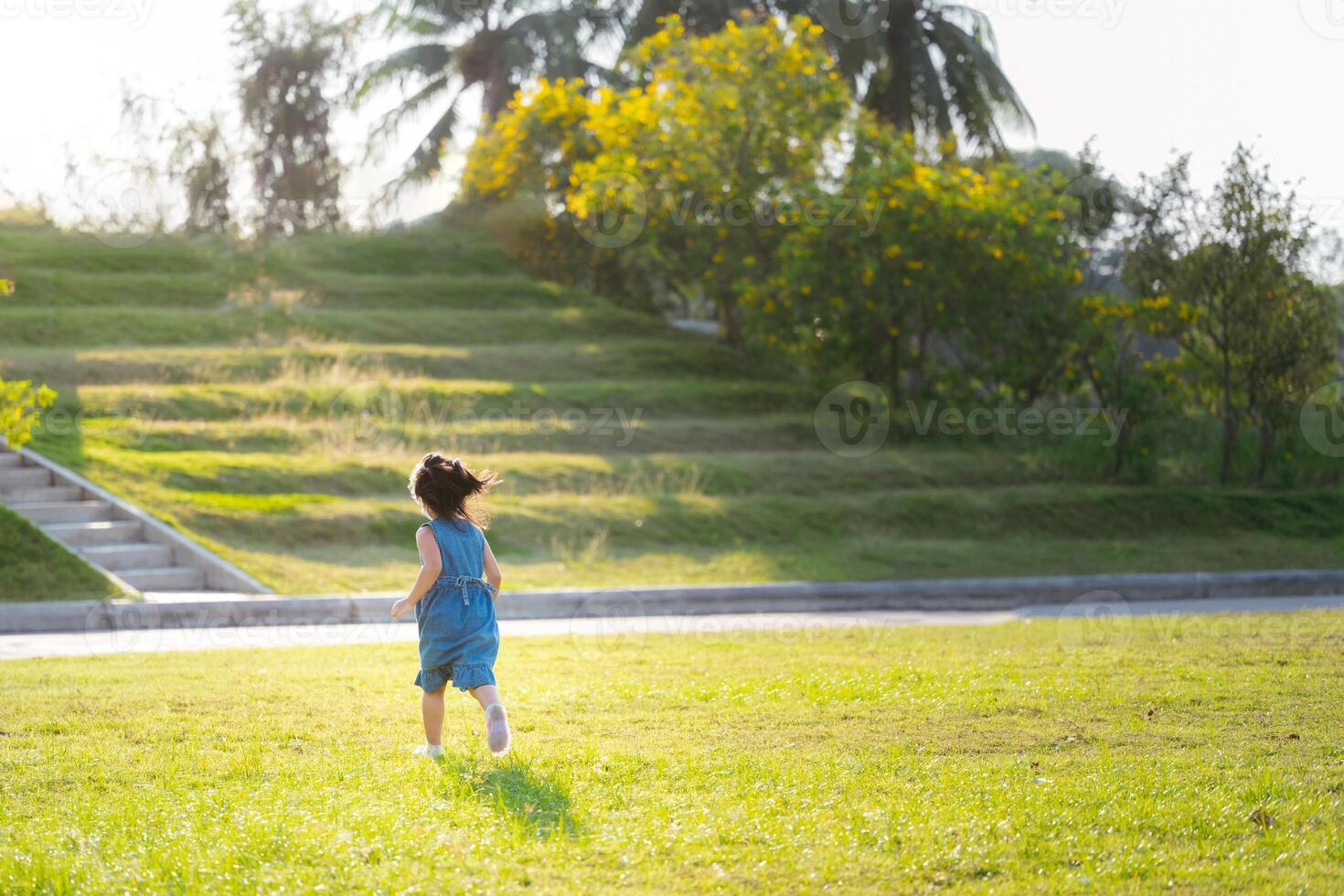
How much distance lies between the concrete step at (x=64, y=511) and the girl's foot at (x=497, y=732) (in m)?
Result: 8.74

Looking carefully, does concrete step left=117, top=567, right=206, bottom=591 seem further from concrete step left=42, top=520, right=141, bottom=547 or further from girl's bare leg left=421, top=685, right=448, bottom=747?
girl's bare leg left=421, top=685, right=448, bottom=747

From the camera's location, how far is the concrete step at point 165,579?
12.5 meters

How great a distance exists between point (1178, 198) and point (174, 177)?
1928cm

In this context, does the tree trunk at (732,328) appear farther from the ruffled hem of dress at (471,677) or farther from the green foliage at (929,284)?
the ruffled hem of dress at (471,677)

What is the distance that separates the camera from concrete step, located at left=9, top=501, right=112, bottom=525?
13180 mm

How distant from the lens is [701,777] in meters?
5.49

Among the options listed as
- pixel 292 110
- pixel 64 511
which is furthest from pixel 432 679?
pixel 292 110

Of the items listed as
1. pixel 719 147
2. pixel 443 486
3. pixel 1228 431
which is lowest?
pixel 443 486

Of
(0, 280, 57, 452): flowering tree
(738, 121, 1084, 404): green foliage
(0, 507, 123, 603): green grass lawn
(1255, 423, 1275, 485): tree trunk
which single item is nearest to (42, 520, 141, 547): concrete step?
(0, 507, 123, 603): green grass lawn

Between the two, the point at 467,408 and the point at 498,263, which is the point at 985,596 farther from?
the point at 498,263

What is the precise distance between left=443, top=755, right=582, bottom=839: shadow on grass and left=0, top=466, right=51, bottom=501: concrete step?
982 centimetres

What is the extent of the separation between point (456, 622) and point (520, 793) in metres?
1.06

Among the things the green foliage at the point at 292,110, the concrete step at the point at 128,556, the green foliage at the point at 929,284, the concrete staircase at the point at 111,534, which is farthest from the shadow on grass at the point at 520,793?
the green foliage at the point at 292,110

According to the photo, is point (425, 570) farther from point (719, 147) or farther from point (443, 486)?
point (719, 147)
